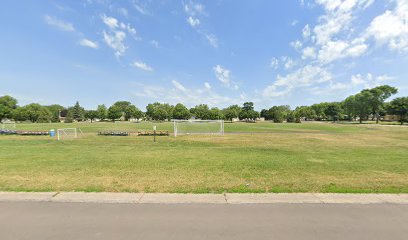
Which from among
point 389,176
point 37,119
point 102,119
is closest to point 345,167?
point 389,176

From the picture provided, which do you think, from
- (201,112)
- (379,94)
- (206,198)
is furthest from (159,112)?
(206,198)

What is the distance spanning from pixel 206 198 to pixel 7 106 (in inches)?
5171

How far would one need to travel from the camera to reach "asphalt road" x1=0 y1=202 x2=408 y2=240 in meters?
3.71

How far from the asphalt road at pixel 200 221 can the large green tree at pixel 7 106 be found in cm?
12525

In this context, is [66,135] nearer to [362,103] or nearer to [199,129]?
[199,129]

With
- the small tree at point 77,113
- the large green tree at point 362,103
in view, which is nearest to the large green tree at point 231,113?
the large green tree at point 362,103

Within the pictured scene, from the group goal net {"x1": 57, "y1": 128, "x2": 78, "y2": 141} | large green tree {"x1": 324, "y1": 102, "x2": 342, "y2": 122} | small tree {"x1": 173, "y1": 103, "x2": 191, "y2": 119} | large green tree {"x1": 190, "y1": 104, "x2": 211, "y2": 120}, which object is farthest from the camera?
small tree {"x1": 173, "y1": 103, "x2": 191, "y2": 119}

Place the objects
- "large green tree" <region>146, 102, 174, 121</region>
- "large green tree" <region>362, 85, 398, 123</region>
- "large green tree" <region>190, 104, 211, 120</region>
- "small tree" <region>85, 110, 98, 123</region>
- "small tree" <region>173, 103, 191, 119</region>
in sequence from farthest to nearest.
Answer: "small tree" <region>85, 110, 98, 123</region> < "large green tree" <region>146, 102, 174, 121</region> < "small tree" <region>173, 103, 191, 119</region> < "large green tree" <region>190, 104, 211, 120</region> < "large green tree" <region>362, 85, 398, 123</region>

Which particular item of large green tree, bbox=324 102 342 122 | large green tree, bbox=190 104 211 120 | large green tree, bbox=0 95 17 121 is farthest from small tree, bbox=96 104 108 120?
large green tree, bbox=324 102 342 122

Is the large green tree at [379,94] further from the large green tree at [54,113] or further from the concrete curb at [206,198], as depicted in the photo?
the large green tree at [54,113]

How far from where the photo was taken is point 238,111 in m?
106

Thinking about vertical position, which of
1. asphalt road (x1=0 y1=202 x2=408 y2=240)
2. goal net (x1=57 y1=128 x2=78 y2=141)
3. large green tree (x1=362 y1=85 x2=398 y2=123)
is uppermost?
large green tree (x1=362 y1=85 x2=398 y2=123)

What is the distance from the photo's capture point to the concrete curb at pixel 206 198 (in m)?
5.15

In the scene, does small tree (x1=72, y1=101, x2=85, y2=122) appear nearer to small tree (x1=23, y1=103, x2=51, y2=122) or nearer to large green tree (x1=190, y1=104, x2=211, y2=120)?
small tree (x1=23, y1=103, x2=51, y2=122)
